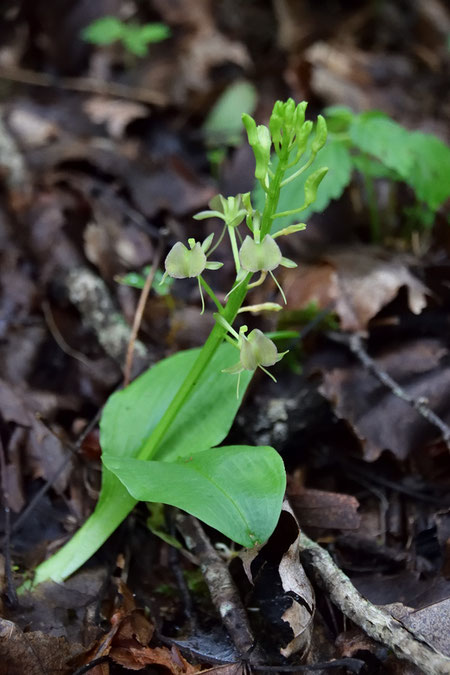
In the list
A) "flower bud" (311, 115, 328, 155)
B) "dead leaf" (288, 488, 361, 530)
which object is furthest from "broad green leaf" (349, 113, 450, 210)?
"dead leaf" (288, 488, 361, 530)

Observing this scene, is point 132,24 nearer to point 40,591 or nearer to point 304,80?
point 304,80

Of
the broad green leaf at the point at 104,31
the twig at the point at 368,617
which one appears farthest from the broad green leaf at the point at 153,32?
the twig at the point at 368,617

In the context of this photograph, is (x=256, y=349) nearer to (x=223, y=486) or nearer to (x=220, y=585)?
(x=223, y=486)

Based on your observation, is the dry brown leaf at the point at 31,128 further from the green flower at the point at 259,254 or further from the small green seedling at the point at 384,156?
the green flower at the point at 259,254

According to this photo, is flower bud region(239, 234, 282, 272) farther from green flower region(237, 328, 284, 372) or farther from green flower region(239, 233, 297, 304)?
green flower region(237, 328, 284, 372)

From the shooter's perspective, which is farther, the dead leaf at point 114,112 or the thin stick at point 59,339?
the dead leaf at point 114,112

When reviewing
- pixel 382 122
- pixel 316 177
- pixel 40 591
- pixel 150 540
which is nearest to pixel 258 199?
pixel 382 122

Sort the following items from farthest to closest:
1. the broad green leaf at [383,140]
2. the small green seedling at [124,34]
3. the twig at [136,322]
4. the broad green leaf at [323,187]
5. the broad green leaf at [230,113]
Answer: the small green seedling at [124,34] → the broad green leaf at [230,113] → the broad green leaf at [383,140] → the broad green leaf at [323,187] → the twig at [136,322]

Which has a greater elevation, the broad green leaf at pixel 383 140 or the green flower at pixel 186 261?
the green flower at pixel 186 261
